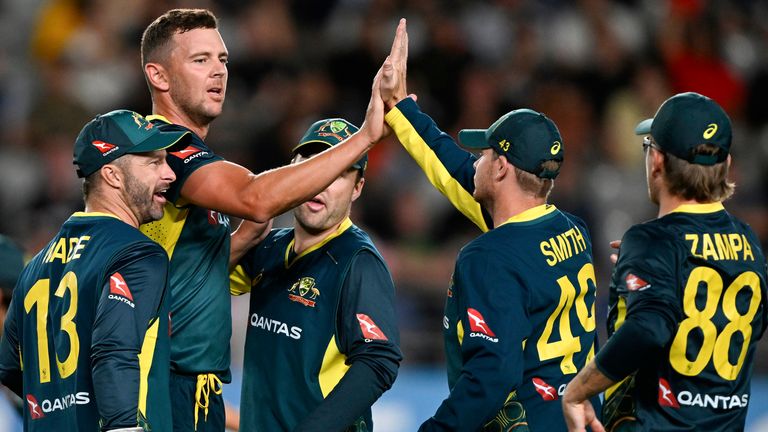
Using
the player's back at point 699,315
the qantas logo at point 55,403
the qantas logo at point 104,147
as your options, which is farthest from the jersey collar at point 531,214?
the qantas logo at point 55,403

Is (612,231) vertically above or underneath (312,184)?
underneath

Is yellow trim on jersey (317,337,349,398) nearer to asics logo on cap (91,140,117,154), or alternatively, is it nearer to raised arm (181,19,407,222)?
raised arm (181,19,407,222)

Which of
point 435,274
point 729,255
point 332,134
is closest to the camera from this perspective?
point 729,255

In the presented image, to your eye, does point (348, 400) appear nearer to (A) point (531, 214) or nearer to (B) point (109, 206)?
(A) point (531, 214)

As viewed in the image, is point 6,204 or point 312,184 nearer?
point 312,184

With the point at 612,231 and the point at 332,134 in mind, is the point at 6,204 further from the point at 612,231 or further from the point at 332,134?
the point at 332,134

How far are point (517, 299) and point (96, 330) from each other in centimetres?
171

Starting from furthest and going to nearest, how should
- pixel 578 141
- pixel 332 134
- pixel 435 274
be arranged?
pixel 578 141, pixel 435 274, pixel 332 134

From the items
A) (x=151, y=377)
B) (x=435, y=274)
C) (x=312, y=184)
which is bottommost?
(x=435, y=274)

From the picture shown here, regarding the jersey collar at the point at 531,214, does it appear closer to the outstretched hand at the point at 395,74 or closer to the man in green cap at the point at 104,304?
the outstretched hand at the point at 395,74

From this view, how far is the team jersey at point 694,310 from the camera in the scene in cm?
464

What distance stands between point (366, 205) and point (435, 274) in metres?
0.95

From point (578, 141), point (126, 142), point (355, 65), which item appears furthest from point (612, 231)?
point (126, 142)

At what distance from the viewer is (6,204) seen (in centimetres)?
1122
